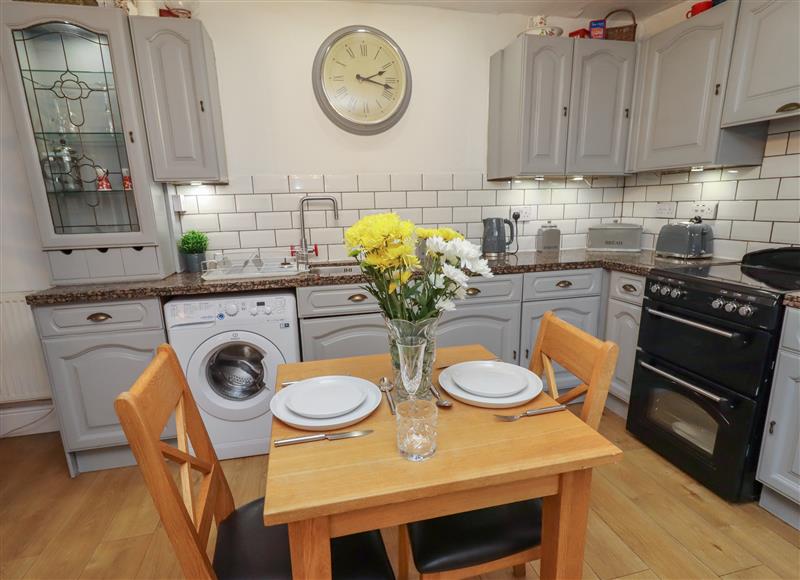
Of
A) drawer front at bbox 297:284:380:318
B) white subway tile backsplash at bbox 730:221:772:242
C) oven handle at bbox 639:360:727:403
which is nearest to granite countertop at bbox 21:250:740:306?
drawer front at bbox 297:284:380:318

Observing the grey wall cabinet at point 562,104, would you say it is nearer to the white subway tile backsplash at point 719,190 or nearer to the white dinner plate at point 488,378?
the white subway tile backsplash at point 719,190

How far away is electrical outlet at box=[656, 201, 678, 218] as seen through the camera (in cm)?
254

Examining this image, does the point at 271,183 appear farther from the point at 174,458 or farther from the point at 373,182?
the point at 174,458

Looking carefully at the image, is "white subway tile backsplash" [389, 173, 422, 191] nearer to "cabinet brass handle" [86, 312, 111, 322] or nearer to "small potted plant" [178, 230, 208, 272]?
"small potted plant" [178, 230, 208, 272]

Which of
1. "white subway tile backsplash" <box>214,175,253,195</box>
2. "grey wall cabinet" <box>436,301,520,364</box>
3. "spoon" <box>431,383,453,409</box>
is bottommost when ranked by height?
"grey wall cabinet" <box>436,301,520,364</box>

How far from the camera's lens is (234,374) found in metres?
Answer: 2.08

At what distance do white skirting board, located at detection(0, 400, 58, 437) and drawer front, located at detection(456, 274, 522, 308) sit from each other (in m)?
2.49

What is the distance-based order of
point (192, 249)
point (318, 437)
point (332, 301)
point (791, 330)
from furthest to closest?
point (192, 249) → point (332, 301) → point (791, 330) → point (318, 437)

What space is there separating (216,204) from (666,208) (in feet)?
9.28

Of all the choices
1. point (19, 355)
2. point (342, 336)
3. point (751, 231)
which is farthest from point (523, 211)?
point (19, 355)

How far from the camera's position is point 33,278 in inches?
86.9

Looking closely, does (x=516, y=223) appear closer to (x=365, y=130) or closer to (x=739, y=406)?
(x=365, y=130)

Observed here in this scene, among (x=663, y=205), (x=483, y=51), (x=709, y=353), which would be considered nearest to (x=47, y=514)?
(x=709, y=353)

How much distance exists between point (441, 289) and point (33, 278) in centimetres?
252
